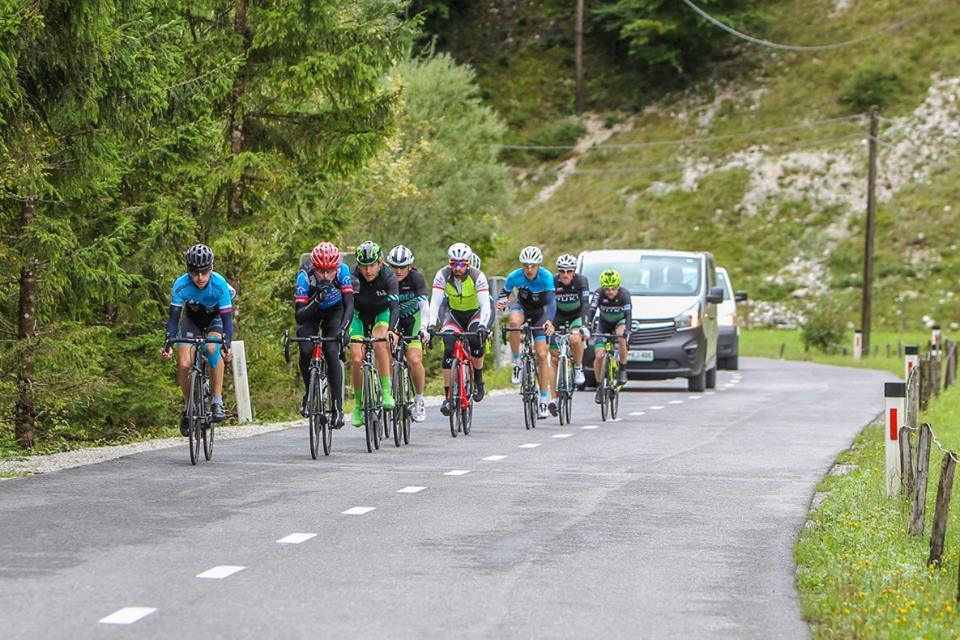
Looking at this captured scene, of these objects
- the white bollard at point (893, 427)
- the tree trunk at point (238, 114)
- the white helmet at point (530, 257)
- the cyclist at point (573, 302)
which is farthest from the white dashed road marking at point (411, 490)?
the tree trunk at point (238, 114)

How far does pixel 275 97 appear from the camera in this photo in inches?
950

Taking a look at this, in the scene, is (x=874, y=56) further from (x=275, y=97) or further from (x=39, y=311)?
(x=39, y=311)

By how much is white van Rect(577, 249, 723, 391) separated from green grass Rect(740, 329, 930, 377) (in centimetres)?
1030

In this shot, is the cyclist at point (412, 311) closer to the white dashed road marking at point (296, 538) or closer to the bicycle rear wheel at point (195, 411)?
the bicycle rear wheel at point (195, 411)

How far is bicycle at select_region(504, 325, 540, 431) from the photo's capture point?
1850 cm

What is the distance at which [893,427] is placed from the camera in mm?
11758

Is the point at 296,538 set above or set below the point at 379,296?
below

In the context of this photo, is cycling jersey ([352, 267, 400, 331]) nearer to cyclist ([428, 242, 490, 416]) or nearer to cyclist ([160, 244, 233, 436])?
cyclist ([428, 242, 490, 416])

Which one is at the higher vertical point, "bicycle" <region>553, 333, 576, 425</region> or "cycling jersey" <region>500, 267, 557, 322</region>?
"cycling jersey" <region>500, 267, 557, 322</region>

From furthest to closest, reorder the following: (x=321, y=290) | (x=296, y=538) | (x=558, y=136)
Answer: (x=558, y=136) < (x=321, y=290) < (x=296, y=538)

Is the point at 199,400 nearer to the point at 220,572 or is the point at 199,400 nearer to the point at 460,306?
the point at 460,306

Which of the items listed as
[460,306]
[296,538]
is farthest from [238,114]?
[296,538]

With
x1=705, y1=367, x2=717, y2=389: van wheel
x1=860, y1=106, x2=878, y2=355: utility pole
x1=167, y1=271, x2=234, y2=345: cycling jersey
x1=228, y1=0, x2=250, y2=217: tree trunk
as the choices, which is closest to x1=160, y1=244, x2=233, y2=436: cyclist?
x1=167, y1=271, x2=234, y2=345: cycling jersey

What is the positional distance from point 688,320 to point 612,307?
590 centimetres
